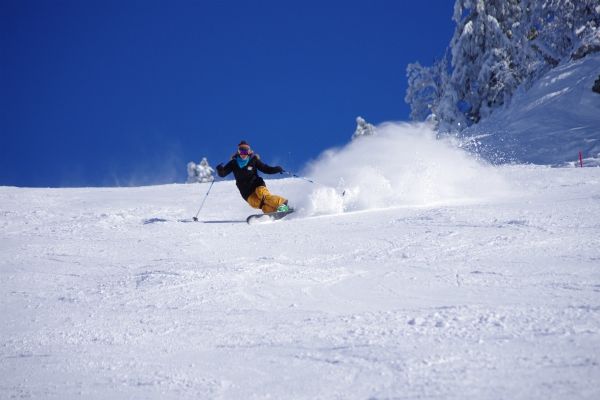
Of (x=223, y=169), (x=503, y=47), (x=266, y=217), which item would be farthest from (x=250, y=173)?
(x=503, y=47)

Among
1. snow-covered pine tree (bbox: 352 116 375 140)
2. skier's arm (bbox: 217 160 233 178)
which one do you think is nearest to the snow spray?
skier's arm (bbox: 217 160 233 178)

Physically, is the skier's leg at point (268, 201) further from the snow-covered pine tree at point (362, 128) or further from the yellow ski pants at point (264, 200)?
the snow-covered pine tree at point (362, 128)

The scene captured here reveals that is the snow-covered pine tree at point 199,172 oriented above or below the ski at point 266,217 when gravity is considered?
above

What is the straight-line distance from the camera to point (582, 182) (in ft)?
29.3

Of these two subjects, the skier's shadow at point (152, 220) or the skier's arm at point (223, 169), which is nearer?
the skier's shadow at point (152, 220)

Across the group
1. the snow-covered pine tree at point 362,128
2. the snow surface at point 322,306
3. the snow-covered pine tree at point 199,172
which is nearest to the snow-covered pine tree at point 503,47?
the snow-covered pine tree at point 362,128

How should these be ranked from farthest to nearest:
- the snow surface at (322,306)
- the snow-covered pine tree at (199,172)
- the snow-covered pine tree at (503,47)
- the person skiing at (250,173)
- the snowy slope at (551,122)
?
1. the snow-covered pine tree at (199,172)
2. the snow-covered pine tree at (503,47)
3. the snowy slope at (551,122)
4. the person skiing at (250,173)
5. the snow surface at (322,306)

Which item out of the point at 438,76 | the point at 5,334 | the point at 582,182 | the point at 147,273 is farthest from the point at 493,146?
the point at 5,334

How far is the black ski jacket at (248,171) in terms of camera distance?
30.8 feet

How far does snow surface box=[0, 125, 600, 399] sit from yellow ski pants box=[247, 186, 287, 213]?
114 centimetres

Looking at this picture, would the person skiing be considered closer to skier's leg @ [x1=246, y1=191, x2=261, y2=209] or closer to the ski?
skier's leg @ [x1=246, y1=191, x2=261, y2=209]

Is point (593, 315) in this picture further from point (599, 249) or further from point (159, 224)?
point (159, 224)

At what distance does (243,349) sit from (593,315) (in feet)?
7.17

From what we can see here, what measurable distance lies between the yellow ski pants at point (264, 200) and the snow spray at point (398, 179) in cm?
63
